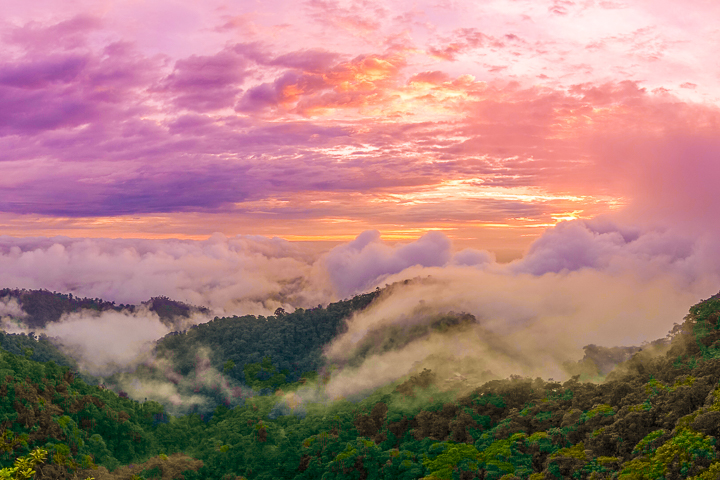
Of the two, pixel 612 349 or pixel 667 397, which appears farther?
pixel 612 349

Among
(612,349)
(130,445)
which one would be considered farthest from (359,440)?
(612,349)

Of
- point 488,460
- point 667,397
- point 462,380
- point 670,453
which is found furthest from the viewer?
point 462,380

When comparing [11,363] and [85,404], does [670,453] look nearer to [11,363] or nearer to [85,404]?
[85,404]

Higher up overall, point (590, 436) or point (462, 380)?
point (590, 436)

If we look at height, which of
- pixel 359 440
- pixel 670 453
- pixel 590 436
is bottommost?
pixel 359 440

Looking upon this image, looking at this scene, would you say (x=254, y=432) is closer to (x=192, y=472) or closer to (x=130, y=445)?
(x=192, y=472)

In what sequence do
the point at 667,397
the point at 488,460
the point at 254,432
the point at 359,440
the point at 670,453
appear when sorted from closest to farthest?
1. the point at 670,453
2. the point at 667,397
3. the point at 488,460
4. the point at 359,440
5. the point at 254,432

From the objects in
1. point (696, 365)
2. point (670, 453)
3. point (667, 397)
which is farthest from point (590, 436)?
point (696, 365)
